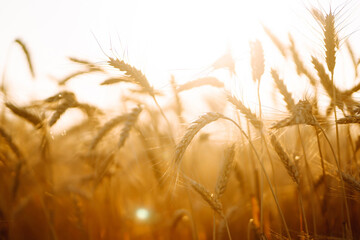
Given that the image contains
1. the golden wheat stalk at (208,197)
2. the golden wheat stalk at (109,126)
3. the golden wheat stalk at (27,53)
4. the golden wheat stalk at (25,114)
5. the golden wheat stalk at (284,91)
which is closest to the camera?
the golden wheat stalk at (208,197)

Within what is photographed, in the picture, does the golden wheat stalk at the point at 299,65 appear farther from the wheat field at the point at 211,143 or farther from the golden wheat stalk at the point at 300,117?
the golden wheat stalk at the point at 300,117

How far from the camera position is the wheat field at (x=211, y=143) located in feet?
5.23

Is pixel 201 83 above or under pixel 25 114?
above

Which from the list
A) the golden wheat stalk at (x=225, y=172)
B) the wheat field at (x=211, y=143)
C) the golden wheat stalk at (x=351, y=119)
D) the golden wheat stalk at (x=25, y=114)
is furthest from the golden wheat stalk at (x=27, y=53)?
the golden wheat stalk at (x=351, y=119)

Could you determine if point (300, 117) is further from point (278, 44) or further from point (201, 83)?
point (278, 44)

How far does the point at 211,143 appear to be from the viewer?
2713 millimetres

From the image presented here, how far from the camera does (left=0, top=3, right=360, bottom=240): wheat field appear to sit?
1.59 metres

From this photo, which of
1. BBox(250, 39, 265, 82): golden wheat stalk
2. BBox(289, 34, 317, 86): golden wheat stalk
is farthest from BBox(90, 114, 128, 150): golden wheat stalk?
BBox(289, 34, 317, 86): golden wheat stalk

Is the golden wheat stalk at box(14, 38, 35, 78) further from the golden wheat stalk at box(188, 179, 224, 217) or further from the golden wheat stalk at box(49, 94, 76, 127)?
the golden wheat stalk at box(188, 179, 224, 217)

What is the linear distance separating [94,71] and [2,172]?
1768 millimetres

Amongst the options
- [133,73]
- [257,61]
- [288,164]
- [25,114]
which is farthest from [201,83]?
[25,114]

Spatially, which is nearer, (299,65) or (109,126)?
(109,126)

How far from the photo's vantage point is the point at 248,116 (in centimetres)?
160

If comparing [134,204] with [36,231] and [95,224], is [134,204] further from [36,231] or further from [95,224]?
[36,231]
